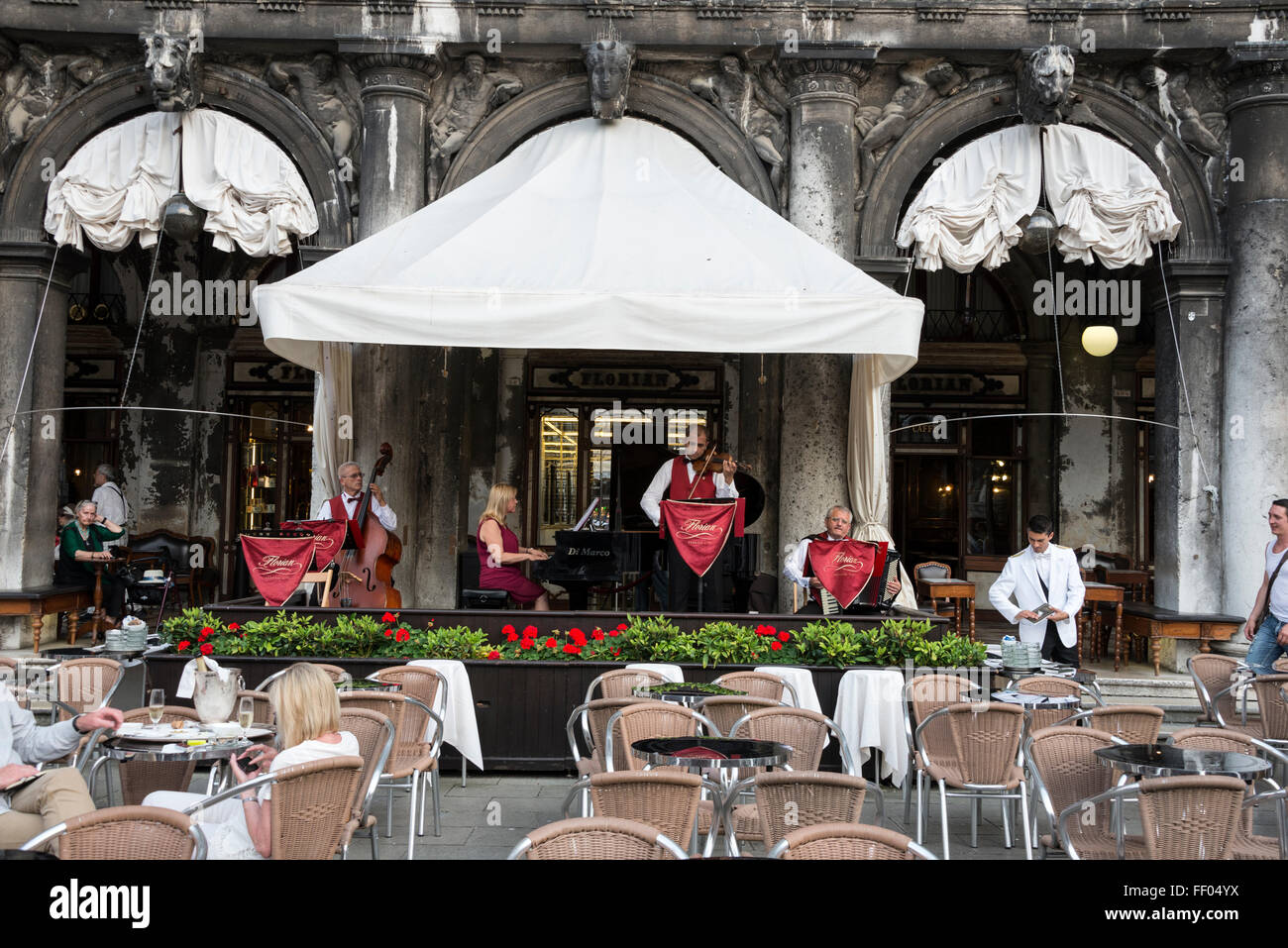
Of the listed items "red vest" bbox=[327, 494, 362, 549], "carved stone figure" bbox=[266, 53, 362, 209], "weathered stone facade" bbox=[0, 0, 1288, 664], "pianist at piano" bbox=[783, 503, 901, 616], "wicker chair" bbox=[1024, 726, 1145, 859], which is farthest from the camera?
"carved stone figure" bbox=[266, 53, 362, 209]

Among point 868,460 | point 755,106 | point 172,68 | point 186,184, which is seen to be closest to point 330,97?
point 172,68

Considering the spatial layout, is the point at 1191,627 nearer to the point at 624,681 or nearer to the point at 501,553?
the point at 501,553

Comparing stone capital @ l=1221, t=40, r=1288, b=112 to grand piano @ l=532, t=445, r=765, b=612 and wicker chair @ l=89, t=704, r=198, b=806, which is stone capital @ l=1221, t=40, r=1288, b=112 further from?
wicker chair @ l=89, t=704, r=198, b=806

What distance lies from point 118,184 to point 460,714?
666 centimetres

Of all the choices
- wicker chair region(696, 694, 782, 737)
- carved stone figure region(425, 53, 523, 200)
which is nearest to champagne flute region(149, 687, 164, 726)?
wicker chair region(696, 694, 782, 737)

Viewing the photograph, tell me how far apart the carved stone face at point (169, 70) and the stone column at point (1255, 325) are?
9.47 m

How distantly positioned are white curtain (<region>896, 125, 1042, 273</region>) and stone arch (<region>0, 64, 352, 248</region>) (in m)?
5.35

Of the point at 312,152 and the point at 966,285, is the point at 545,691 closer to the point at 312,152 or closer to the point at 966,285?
the point at 312,152

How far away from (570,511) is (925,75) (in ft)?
20.4

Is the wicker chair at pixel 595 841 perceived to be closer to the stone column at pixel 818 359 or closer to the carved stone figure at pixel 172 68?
the stone column at pixel 818 359

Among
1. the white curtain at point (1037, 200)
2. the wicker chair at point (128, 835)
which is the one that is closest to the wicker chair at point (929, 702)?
the wicker chair at point (128, 835)

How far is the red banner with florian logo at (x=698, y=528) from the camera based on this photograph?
911cm

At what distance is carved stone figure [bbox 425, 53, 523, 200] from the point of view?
1144 centimetres
